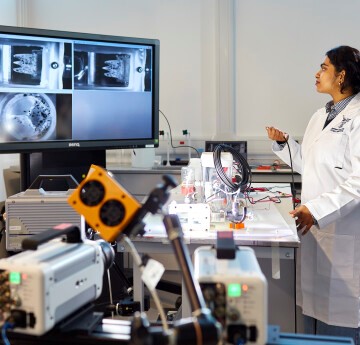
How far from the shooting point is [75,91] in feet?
8.64

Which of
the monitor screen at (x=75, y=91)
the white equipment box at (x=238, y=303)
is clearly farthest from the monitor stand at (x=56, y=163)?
the white equipment box at (x=238, y=303)

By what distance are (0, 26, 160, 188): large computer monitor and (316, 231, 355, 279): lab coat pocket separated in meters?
1.07

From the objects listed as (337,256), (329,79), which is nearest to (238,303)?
(337,256)

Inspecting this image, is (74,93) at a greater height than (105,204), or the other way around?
(74,93)

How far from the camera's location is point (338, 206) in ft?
7.18

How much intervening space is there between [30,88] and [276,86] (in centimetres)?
222

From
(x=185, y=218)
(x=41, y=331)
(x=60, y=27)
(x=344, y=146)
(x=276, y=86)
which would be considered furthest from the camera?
(x=60, y=27)

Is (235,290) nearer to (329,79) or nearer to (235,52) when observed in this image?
(329,79)

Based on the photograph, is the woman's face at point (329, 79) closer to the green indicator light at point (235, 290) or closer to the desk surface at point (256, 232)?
the desk surface at point (256, 232)

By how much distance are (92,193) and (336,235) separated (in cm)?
158

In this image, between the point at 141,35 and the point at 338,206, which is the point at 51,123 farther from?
the point at 141,35

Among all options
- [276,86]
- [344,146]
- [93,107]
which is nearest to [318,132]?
[344,146]

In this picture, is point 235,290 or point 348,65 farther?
point 348,65

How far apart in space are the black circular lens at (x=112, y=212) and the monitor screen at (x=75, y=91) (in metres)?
1.52
